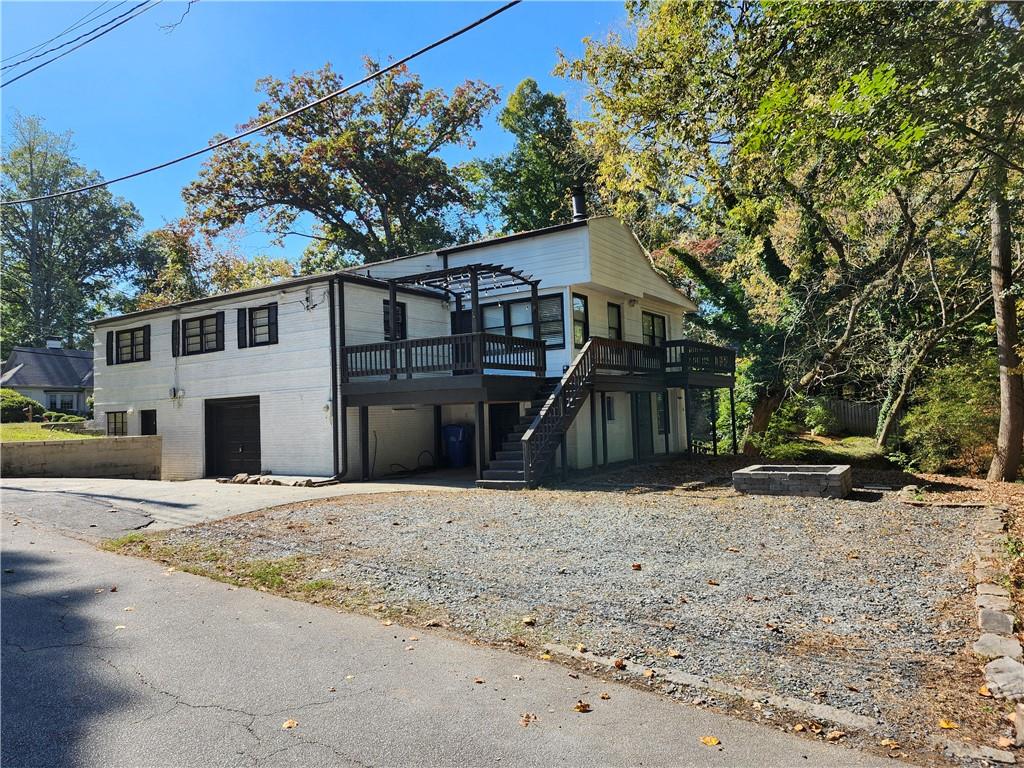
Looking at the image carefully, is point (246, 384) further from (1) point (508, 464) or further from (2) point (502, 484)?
(2) point (502, 484)

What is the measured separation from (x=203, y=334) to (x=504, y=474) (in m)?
10.8

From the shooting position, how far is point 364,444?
15977 millimetres

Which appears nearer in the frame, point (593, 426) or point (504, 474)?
point (504, 474)

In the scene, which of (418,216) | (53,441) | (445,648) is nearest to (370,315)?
(53,441)

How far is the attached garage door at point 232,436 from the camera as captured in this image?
1809 cm

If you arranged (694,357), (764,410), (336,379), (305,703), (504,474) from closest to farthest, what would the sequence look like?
1. (305,703)
2. (504,474)
3. (336,379)
4. (694,357)
5. (764,410)

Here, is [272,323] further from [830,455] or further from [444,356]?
[830,455]

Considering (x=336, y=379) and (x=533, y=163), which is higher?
(x=533, y=163)

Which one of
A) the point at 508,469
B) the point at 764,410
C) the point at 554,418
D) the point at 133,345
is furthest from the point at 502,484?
the point at 133,345

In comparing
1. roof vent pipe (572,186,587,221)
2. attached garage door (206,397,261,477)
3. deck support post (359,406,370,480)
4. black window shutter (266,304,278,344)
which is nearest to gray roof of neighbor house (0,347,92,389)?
attached garage door (206,397,261,477)

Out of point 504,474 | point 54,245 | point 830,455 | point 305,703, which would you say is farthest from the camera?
point 54,245

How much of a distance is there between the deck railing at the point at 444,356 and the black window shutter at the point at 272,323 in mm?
2603

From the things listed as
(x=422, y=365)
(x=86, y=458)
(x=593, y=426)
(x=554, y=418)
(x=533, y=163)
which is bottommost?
(x=86, y=458)

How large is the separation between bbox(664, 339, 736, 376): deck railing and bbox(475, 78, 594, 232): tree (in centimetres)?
1396
